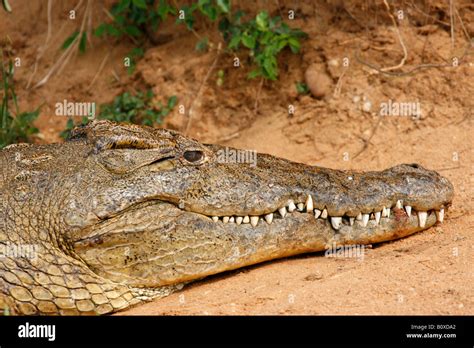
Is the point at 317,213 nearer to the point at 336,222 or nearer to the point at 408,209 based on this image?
the point at 336,222

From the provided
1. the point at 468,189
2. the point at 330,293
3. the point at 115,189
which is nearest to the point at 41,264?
the point at 115,189

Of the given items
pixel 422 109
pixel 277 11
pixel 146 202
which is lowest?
pixel 146 202

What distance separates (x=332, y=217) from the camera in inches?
190

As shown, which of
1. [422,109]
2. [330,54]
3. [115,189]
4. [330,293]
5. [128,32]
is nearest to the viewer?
[330,293]

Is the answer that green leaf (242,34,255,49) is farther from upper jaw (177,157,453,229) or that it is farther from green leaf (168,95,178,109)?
upper jaw (177,157,453,229)

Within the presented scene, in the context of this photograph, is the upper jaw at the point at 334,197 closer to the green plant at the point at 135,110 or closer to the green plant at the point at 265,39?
the green plant at the point at 265,39

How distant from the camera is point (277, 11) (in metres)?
7.25

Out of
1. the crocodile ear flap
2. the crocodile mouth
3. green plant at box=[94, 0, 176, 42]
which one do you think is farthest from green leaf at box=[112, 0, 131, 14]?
the crocodile mouth

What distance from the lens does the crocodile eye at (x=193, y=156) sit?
4.81 meters

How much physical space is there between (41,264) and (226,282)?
1153mm

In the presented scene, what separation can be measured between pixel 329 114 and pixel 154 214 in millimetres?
2744

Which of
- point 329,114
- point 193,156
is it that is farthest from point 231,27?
point 193,156

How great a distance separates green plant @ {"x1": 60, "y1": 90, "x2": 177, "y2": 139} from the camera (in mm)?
7418

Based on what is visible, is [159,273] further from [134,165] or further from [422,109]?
[422,109]
